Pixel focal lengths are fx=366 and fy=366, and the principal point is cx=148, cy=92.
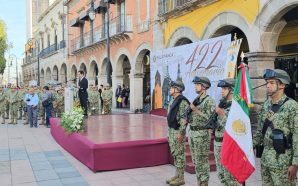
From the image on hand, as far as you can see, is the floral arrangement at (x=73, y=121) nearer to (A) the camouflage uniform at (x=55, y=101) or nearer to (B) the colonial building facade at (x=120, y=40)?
(A) the camouflage uniform at (x=55, y=101)

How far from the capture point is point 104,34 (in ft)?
83.9

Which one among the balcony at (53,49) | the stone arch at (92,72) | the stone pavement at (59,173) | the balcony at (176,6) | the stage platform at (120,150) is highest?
the balcony at (53,49)

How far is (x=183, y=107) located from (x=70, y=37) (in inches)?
1225

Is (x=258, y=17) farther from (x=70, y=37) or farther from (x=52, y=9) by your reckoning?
(x=52, y=9)

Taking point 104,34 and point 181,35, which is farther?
point 104,34

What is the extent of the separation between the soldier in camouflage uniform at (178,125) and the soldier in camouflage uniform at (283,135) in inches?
88.5

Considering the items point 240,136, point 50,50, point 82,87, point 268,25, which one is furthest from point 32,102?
point 50,50

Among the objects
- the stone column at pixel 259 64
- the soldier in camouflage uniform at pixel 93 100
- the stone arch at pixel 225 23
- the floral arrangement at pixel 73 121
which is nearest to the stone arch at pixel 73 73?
the soldier in camouflage uniform at pixel 93 100

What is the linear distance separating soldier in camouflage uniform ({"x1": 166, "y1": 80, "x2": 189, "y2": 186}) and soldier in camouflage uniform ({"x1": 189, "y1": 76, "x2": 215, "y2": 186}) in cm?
58

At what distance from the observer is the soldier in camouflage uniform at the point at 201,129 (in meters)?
5.80

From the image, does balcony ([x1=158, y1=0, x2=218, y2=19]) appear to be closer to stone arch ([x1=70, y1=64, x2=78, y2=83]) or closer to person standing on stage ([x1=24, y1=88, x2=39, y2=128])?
person standing on stage ([x1=24, y1=88, x2=39, y2=128])

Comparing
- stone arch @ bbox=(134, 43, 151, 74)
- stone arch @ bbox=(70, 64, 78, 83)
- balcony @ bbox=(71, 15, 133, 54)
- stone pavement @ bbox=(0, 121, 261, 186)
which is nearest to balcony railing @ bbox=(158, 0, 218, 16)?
stone arch @ bbox=(134, 43, 151, 74)

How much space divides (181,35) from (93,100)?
5847 mm

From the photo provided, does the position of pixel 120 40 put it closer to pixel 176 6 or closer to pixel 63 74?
pixel 176 6
